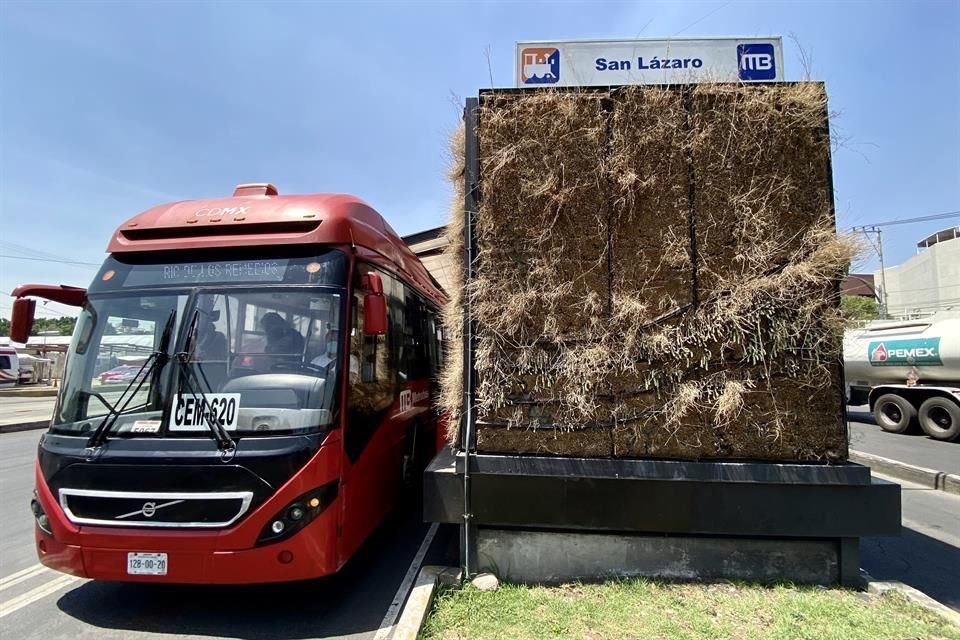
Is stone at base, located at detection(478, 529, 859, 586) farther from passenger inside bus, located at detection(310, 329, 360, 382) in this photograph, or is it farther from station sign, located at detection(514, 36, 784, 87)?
station sign, located at detection(514, 36, 784, 87)

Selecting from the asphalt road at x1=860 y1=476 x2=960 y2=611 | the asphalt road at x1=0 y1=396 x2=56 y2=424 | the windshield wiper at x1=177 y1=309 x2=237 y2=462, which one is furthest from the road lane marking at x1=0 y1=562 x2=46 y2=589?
the asphalt road at x1=0 y1=396 x2=56 y2=424

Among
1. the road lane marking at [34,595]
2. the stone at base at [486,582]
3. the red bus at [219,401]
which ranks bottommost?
the road lane marking at [34,595]

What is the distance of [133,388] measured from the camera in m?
3.89

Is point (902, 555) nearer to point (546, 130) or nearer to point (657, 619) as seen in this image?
point (657, 619)

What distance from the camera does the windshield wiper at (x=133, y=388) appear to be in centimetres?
378

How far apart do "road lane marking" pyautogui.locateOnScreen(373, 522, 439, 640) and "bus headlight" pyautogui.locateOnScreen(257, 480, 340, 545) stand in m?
0.91

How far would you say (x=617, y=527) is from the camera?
3982 millimetres

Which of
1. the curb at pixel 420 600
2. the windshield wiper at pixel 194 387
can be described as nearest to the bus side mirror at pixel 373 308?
the windshield wiper at pixel 194 387

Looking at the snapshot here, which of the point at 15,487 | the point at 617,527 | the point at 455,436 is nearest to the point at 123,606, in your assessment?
the point at 455,436

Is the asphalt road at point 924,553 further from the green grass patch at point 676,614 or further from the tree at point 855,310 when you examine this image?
the tree at point 855,310

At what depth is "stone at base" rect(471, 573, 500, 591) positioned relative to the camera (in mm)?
4012

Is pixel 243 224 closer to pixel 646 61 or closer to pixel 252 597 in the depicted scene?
pixel 252 597

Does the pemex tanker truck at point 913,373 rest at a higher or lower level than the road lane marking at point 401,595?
higher

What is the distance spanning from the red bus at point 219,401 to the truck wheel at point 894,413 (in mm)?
15049
